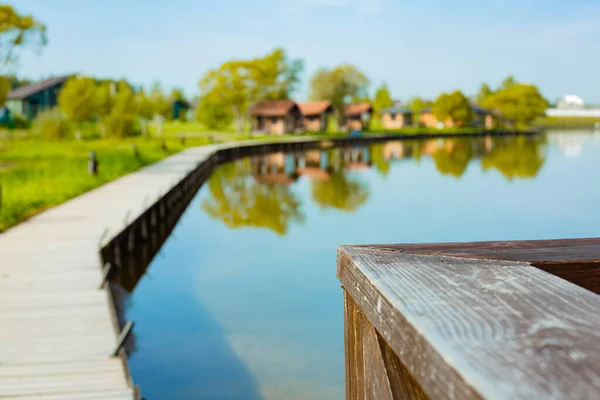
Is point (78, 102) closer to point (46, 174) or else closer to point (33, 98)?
point (33, 98)

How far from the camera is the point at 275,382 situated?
750cm

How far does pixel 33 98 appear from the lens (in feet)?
183

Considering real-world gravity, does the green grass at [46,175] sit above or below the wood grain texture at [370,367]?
below

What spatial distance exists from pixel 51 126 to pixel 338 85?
37.8 metres

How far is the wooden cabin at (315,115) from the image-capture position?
64875 millimetres

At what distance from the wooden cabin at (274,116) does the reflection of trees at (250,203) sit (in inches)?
1192

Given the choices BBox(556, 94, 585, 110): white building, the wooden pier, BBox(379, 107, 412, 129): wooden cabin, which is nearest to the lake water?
the wooden pier

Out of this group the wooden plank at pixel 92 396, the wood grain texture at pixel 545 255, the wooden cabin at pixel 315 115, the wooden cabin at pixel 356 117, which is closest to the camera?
the wood grain texture at pixel 545 255

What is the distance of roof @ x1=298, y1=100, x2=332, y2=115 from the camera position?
64.4 meters

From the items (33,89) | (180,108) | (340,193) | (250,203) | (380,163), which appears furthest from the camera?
(180,108)

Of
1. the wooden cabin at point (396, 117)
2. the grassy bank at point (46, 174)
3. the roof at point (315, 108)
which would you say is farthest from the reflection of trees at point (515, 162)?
the wooden cabin at point (396, 117)

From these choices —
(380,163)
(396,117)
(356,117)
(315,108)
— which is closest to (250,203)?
(380,163)

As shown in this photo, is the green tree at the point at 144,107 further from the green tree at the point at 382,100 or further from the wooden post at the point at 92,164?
the green tree at the point at 382,100

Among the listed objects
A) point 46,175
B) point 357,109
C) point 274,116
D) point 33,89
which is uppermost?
point 33,89
